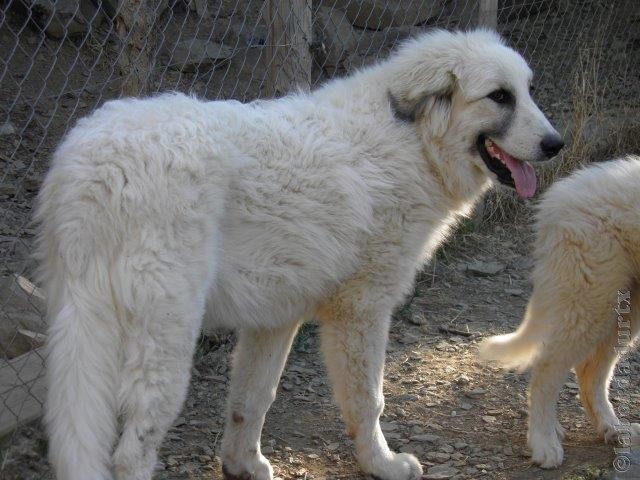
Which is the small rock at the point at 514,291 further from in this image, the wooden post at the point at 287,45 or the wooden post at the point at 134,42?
the wooden post at the point at 134,42

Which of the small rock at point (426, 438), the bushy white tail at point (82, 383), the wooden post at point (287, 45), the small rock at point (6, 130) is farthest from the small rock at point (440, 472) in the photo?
the small rock at point (6, 130)

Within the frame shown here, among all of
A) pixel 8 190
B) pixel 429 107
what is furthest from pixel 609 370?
pixel 8 190

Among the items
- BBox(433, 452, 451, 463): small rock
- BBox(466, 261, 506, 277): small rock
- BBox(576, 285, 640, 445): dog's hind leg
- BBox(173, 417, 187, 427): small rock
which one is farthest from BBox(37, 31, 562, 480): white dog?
BBox(466, 261, 506, 277): small rock

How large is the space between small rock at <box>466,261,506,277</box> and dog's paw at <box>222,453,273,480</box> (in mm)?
2899

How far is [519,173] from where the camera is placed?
3578mm

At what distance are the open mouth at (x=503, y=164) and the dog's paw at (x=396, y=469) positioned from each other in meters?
1.29

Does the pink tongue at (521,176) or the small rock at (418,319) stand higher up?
the pink tongue at (521,176)

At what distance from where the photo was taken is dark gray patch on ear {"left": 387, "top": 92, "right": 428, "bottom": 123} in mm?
3553

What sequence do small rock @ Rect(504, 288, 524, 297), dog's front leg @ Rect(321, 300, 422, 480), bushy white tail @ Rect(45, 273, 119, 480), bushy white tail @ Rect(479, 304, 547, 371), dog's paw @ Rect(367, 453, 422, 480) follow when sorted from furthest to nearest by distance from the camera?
small rock @ Rect(504, 288, 524, 297) → bushy white tail @ Rect(479, 304, 547, 371) → dog's paw @ Rect(367, 453, 422, 480) → dog's front leg @ Rect(321, 300, 422, 480) → bushy white tail @ Rect(45, 273, 119, 480)

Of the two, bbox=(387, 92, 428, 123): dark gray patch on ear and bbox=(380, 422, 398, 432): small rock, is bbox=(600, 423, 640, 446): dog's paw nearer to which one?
bbox=(380, 422, 398, 432): small rock

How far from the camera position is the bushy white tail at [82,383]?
259 centimetres

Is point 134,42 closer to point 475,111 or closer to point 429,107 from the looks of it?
point 429,107

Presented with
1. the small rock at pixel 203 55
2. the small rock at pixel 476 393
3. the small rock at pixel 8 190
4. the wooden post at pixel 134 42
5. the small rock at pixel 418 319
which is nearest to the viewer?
the wooden post at pixel 134 42

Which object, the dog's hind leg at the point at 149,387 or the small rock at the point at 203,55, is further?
the small rock at the point at 203,55
